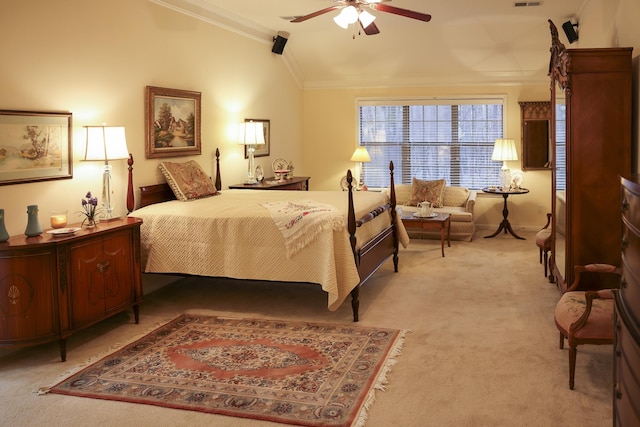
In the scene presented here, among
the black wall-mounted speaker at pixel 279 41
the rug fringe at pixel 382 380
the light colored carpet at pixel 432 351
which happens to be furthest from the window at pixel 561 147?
A: the black wall-mounted speaker at pixel 279 41

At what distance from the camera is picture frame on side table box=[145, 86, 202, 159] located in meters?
5.65

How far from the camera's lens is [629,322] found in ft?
6.56

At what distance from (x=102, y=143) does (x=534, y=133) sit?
6323 mm

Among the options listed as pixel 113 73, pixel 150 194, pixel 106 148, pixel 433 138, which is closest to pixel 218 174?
pixel 150 194

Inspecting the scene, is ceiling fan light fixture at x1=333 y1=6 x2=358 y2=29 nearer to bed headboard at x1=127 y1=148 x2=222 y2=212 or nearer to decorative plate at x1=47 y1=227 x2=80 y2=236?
bed headboard at x1=127 y1=148 x2=222 y2=212

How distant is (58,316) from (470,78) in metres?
6.88

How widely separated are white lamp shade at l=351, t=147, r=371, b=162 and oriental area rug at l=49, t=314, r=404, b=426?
15.3 feet

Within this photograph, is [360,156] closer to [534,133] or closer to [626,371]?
[534,133]

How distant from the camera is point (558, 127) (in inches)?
198

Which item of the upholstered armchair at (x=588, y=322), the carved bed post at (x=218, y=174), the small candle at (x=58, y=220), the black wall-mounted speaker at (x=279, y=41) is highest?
the black wall-mounted speaker at (x=279, y=41)

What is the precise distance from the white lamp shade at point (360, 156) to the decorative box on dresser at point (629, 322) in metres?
6.89

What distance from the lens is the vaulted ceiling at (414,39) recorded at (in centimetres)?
677

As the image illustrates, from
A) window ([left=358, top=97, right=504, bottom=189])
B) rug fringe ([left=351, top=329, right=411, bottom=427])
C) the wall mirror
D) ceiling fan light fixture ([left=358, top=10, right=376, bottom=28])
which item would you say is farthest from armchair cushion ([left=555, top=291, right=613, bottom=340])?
window ([left=358, top=97, right=504, bottom=189])

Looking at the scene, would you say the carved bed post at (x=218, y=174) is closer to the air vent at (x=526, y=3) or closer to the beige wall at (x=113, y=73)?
the beige wall at (x=113, y=73)
